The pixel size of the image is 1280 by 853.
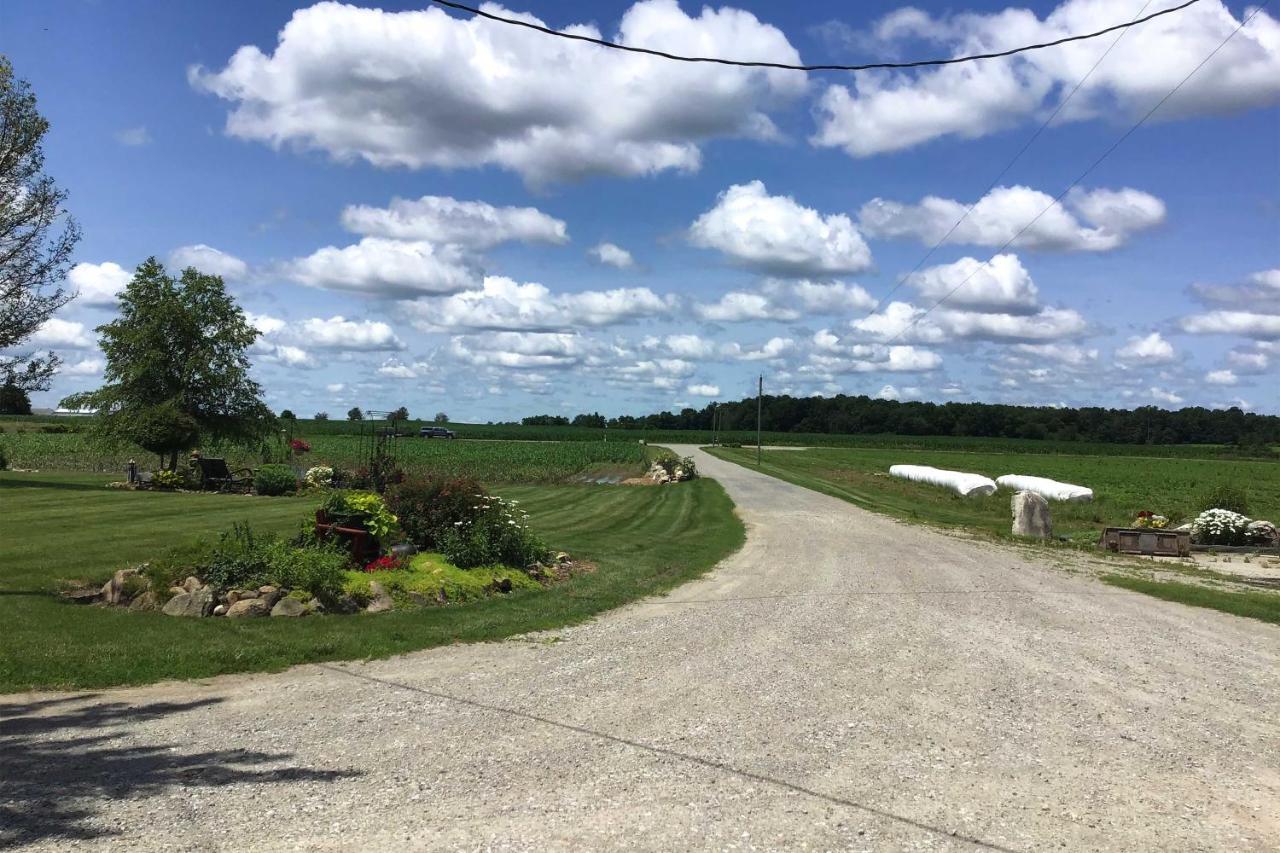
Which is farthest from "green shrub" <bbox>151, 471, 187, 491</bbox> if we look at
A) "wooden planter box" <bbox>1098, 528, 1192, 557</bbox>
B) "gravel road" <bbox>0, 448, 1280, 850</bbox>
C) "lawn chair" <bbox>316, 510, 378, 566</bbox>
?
"wooden planter box" <bbox>1098, 528, 1192, 557</bbox>

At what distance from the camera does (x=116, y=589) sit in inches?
456

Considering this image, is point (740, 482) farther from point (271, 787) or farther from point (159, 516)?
point (271, 787)

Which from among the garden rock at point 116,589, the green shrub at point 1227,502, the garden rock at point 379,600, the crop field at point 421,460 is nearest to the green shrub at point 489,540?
the garden rock at point 379,600

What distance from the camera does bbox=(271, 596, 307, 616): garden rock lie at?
35.9 feet

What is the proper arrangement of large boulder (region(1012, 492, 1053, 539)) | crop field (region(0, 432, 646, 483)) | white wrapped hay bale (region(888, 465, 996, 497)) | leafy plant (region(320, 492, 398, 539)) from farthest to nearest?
1. white wrapped hay bale (region(888, 465, 996, 497))
2. crop field (region(0, 432, 646, 483))
3. large boulder (region(1012, 492, 1053, 539))
4. leafy plant (region(320, 492, 398, 539))

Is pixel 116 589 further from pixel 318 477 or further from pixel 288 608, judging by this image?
pixel 318 477

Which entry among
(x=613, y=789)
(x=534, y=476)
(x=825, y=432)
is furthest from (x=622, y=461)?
(x=825, y=432)

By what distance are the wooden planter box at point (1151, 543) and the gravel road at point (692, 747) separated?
12.9 m

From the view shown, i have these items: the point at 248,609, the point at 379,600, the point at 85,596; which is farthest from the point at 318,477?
the point at 248,609

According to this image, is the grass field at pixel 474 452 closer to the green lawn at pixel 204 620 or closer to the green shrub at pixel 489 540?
the green shrub at pixel 489 540

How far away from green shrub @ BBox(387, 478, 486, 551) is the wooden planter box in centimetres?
1727

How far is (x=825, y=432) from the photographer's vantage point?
17150 cm

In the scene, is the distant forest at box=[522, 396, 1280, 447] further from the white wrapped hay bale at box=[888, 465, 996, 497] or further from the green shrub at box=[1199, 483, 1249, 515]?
the green shrub at box=[1199, 483, 1249, 515]

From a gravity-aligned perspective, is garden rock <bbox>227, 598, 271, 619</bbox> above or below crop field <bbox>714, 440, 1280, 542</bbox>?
above
